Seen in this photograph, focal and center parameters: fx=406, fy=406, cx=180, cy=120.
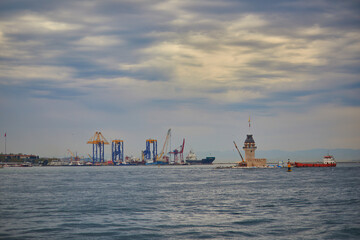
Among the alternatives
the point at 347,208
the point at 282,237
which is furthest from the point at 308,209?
the point at 282,237

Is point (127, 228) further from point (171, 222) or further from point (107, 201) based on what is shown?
point (107, 201)

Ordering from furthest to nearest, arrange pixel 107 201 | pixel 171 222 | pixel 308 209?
1. pixel 107 201
2. pixel 308 209
3. pixel 171 222

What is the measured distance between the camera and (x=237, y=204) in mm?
52969

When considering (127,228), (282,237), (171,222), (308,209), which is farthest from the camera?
(308,209)

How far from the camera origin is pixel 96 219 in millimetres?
41938

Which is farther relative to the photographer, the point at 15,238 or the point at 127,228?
the point at 127,228

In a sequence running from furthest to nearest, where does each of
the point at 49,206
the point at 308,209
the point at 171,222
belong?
the point at 49,206 < the point at 308,209 < the point at 171,222

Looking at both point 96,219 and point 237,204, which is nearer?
point 96,219

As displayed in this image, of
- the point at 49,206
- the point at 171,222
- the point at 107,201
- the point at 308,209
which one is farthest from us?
the point at 107,201

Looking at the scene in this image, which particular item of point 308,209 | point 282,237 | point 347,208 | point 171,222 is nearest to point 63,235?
point 171,222

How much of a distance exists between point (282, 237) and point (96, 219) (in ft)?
63.3

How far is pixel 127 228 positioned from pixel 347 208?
26.8 metres

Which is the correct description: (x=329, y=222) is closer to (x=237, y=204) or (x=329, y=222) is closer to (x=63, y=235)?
(x=237, y=204)

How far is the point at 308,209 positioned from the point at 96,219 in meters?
24.3
